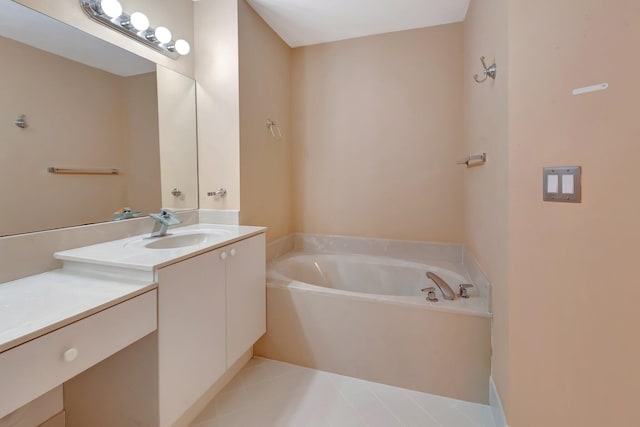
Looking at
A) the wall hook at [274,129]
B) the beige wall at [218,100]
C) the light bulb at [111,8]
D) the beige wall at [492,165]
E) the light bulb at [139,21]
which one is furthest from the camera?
the wall hook at [274,129]

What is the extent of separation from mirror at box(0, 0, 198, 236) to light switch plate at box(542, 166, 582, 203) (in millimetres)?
1918

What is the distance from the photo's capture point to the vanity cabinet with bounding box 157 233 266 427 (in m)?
1.10

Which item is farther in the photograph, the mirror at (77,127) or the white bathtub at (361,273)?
the white bathtub at (361,273)

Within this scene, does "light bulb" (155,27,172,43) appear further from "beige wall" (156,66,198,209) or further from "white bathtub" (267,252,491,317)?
"white bathtub" (267,252,491,317)

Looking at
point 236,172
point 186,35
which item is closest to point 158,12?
point 186,35

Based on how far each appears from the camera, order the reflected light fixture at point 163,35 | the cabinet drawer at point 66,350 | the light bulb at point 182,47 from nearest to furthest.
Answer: the cabinet drawer at point 66,350 < the reflected light fixture at point 163,35 < the light bulb at point 182,47

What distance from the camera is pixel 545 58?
1.04 m

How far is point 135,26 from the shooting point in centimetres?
148

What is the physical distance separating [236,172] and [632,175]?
1867mm

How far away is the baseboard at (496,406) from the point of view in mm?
1214

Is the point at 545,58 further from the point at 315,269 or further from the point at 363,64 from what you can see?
the point at 315,269

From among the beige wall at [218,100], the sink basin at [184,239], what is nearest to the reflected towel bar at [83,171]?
the sink basin at [184,239]

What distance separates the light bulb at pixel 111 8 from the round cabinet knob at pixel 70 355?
1.49m

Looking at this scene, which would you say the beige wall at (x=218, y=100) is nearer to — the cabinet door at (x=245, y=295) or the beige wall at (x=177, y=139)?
the beige wall at (x=177, y=139)
